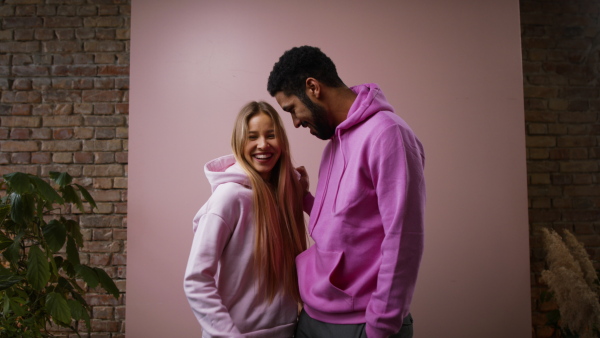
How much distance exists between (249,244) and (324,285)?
321 millimetres

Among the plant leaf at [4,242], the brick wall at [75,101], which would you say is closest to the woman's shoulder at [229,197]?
the plant leaf at [4,242]

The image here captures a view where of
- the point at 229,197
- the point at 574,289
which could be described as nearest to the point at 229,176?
the point at 229,197

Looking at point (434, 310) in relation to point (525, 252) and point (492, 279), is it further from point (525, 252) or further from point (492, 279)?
point (525, 252)

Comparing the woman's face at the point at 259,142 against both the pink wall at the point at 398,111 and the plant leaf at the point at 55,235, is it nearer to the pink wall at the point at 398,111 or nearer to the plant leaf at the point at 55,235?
the pink wall at the point at 398,111

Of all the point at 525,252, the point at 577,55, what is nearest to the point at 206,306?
the point at 525,252

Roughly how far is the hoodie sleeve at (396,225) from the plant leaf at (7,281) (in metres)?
1.59

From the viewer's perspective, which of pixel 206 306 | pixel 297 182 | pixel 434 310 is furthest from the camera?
pixel 434 310

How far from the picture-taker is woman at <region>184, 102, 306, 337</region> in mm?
1397

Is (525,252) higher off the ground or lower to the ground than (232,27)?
lower

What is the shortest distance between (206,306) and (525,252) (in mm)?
2033

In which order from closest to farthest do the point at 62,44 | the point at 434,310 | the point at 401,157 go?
the point at 401,157 → the point at 434,310 → the point at 62,44

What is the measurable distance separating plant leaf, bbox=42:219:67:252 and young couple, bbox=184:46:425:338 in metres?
0.91

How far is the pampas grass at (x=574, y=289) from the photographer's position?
2.18 meters

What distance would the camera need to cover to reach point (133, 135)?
8.61 ft
